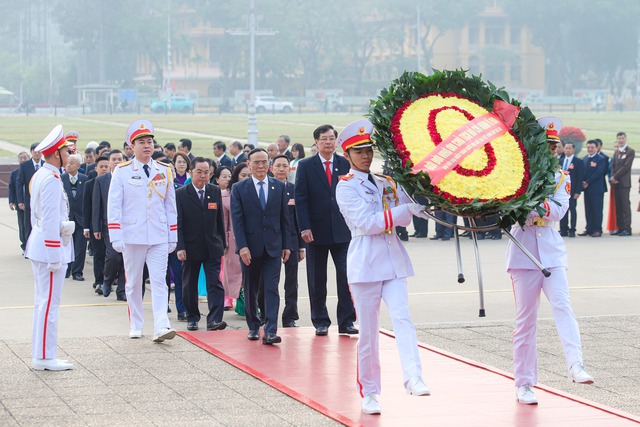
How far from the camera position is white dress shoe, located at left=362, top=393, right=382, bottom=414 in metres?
7.32

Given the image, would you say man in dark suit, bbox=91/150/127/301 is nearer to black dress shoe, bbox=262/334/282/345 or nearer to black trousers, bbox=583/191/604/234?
black dress shoe, bbox=262/334/282/345

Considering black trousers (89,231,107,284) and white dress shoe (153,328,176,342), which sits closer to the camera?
white dress shoe (153,328,176,342)

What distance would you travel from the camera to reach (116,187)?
10.2 m

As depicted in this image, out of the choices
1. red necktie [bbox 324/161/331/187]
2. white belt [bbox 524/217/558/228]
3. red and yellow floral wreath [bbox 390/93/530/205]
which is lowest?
white belt [bbox 524/217/558/228]

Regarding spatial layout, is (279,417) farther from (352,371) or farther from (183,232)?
(183,232)

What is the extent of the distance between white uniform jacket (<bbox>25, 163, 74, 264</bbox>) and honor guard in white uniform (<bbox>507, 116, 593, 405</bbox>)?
3.43 m

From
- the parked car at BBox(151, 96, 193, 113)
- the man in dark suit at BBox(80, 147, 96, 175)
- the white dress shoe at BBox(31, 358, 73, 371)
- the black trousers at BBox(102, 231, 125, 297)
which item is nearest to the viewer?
the white dress shoe at BBox(31, 358, 73, 371)

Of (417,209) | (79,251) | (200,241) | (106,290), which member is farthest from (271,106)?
(417,209)

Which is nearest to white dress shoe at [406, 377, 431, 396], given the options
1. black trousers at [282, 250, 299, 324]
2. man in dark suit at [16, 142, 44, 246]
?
black trousers at [282, 250, 299, 324]

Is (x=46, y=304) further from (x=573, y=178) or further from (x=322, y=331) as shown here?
(x=573, y=178)

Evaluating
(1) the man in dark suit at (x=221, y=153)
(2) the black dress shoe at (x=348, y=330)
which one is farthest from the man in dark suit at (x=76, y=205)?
(2) the black dress shoe at (x=348, y=330)

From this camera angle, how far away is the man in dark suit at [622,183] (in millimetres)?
20281

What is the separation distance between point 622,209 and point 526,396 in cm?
1342

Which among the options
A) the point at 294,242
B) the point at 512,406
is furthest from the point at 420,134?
the point at 294,242
